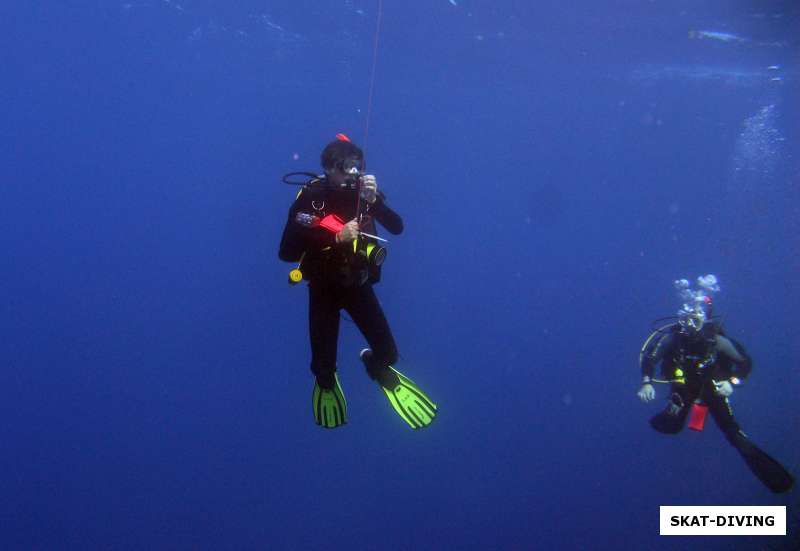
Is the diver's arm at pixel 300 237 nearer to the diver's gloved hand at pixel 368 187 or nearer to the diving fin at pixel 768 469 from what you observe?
the diver's gloved hand at pixel 368 187

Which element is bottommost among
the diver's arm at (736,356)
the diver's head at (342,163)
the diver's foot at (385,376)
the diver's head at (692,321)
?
the diver's foot at (385,376)

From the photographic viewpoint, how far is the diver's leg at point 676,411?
7.98m

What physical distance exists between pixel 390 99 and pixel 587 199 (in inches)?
1383

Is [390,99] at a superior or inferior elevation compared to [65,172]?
superior

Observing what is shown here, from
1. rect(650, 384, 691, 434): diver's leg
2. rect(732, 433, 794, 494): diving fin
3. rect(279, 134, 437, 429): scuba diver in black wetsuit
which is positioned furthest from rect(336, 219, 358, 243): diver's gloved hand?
rect(732, 433, 794, 494): diving fin

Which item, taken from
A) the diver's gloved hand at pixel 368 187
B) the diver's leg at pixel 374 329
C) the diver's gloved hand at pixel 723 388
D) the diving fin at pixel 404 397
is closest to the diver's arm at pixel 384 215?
the diver's gloved hand at pixel 368 187

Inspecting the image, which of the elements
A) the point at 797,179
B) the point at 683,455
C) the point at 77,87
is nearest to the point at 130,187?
the point at 77,87

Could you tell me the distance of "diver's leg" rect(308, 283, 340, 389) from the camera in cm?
538

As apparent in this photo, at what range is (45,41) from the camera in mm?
16938

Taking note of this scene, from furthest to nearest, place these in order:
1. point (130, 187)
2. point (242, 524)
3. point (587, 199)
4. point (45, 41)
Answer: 1. point (587, 199)
2. point (130, 187)
3. point (242, 524)
4. point (45, 41)

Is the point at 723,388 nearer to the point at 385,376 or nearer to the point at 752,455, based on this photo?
the point at 752,455

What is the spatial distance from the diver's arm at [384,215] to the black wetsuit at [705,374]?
4.70 metres

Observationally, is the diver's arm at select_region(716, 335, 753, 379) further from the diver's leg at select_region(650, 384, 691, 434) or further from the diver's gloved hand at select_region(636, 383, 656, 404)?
the diver's gloved hand at select_region(636, 383, 656, 404)

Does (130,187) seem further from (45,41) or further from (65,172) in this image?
(45,41)
